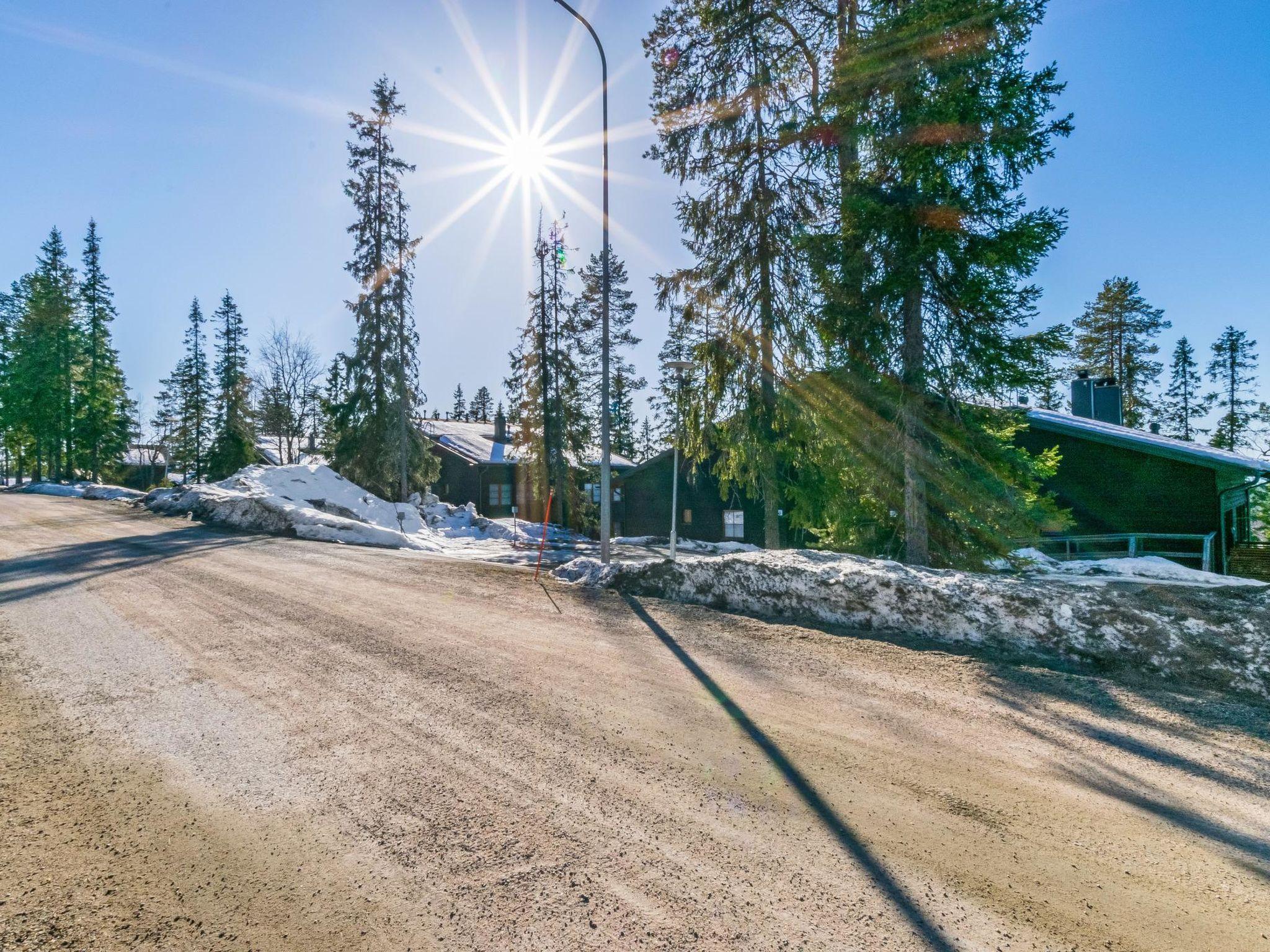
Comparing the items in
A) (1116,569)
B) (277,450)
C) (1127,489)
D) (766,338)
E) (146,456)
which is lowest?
(1116,569)

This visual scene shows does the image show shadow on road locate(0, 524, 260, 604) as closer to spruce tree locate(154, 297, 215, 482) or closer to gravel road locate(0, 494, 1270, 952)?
gravel road locate(0, 494, 1270, 952)

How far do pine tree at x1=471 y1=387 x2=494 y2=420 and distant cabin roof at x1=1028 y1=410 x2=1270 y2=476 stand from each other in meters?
88.5

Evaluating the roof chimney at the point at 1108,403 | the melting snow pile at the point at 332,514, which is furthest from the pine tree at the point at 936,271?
the roof chimney at the point at 1108,403

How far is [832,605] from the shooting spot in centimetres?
582

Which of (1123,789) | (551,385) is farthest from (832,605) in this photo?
(551,385)

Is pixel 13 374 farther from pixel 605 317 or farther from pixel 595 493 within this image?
pixel 605 317

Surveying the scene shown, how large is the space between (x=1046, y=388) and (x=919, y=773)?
7.46m

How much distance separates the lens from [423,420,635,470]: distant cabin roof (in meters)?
35.9

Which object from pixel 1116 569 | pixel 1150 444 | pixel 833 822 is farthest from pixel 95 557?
pixel 1150 444

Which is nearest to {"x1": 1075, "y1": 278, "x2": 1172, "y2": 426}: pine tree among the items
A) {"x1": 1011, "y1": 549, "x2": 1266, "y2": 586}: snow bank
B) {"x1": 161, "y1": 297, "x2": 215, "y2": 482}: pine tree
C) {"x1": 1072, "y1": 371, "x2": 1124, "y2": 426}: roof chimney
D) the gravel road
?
{"x1": 1072, "y1": 371, "x2": 1124, "y2": 426}: roof chimney

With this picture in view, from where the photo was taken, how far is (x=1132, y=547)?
15562 mm

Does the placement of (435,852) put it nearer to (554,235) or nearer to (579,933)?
(579,933)

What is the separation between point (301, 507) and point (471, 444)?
23402mm

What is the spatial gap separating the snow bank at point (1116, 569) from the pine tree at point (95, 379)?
52.0 m
